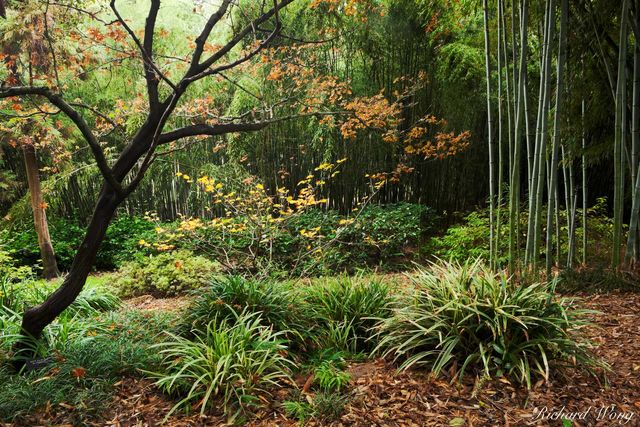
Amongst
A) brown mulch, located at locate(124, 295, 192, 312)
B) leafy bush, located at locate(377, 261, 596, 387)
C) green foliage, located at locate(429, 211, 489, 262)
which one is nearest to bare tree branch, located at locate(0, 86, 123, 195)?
leafy bush, located at locate(377, 261, 596, 387)

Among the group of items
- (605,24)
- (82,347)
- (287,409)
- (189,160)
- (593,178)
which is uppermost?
(605,24)

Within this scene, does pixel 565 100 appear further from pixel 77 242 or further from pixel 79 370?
pixel 77 242

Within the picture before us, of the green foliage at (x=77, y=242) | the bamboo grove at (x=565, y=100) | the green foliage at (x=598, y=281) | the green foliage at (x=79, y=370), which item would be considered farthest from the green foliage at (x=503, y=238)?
the green foliage at (x=77, y=242)

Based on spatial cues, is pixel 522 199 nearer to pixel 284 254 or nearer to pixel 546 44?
pixel 284 254

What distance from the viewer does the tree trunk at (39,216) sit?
5.81m

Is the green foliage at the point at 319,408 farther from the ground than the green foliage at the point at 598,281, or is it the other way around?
the green foliage at the point at 598,281

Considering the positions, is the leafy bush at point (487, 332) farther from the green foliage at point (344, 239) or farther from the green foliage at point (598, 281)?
the green foliage at point (344, 239)

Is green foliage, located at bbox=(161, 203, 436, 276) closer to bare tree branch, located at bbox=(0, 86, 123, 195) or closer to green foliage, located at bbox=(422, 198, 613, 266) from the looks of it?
green foliage, located at bbox=(422, 198, 613, 266)

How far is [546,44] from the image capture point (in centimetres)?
273

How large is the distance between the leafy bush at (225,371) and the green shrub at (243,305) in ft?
0.82

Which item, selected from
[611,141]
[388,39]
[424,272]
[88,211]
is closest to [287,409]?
[424,272]

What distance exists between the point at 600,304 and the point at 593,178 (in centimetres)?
435

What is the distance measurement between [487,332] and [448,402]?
0.46m

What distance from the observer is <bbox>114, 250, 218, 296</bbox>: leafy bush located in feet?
15.0
